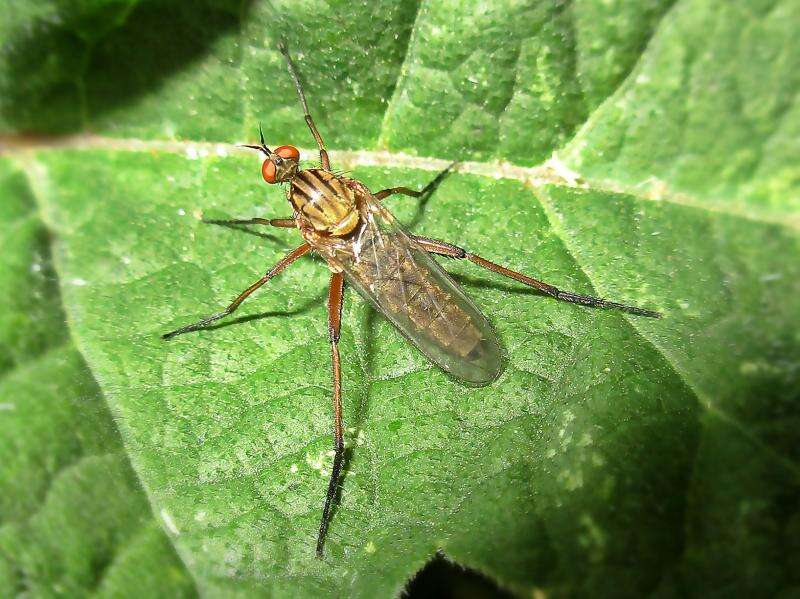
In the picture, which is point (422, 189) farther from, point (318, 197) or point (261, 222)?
point (261, 222)

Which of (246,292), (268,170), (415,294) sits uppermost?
(268,170)

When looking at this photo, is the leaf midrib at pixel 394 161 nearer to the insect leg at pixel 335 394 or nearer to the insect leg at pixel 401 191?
the insect leg at pixel 401 191

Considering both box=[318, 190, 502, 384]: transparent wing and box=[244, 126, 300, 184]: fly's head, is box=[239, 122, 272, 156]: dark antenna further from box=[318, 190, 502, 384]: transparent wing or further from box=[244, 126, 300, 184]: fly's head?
box=[318, 190, 502, 384]: transparent wing

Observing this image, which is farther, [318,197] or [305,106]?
[318,197]

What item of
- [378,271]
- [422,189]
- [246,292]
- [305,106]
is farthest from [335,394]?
[305,106]

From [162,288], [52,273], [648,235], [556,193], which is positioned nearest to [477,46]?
[556,193]

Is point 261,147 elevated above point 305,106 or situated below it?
above

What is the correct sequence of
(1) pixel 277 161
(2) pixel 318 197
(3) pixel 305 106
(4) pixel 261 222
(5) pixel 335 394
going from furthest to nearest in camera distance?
(2) pixel 318 197, (4) pixel 261 222, (1) pixel 277 161, (3) pixel 305 106, (5) pixel 335 394
